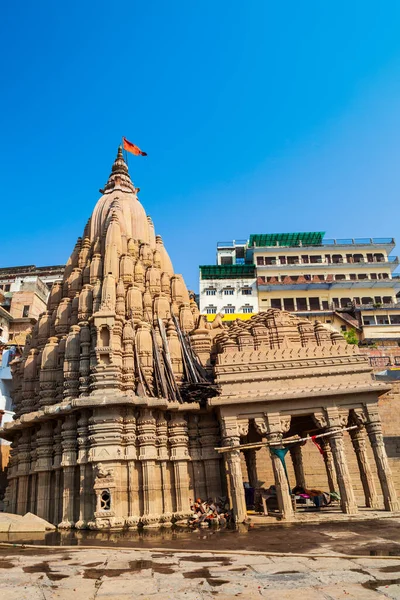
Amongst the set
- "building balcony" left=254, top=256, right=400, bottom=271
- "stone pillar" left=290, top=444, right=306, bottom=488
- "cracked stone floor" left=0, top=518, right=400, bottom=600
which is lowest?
"cracked stone floor" left=0, top=518, right=400, bottom=600

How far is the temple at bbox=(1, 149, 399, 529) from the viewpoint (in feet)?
53.4

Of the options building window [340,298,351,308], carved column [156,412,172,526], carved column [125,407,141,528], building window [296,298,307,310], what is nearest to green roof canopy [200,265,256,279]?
building window [296,298,307,310]

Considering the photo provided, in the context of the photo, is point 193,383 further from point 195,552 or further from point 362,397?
point 195,552

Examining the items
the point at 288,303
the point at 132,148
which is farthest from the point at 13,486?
the point at 288,303

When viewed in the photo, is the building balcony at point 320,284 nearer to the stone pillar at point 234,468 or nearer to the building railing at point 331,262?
the building railing at point 331,262

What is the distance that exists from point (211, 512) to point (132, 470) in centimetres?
331

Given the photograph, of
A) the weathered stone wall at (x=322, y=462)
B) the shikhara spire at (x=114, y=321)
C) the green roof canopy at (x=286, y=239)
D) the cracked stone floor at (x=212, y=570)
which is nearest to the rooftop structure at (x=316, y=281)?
the green roof canopy at (x=286, y=239)

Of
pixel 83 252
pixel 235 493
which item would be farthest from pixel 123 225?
pixel 235 493

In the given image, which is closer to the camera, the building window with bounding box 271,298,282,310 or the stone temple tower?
the stone temple tower

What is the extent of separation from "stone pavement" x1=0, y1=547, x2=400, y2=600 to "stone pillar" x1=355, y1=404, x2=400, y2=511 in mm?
8488

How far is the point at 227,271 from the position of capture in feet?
191

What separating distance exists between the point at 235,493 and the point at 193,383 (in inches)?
183

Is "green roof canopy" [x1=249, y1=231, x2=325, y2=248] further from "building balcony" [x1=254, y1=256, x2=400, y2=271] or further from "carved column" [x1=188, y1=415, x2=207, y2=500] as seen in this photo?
"carved column" [x1=188, y1=415, x2=207, y2=500]

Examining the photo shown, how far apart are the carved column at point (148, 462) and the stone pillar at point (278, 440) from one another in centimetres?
415
